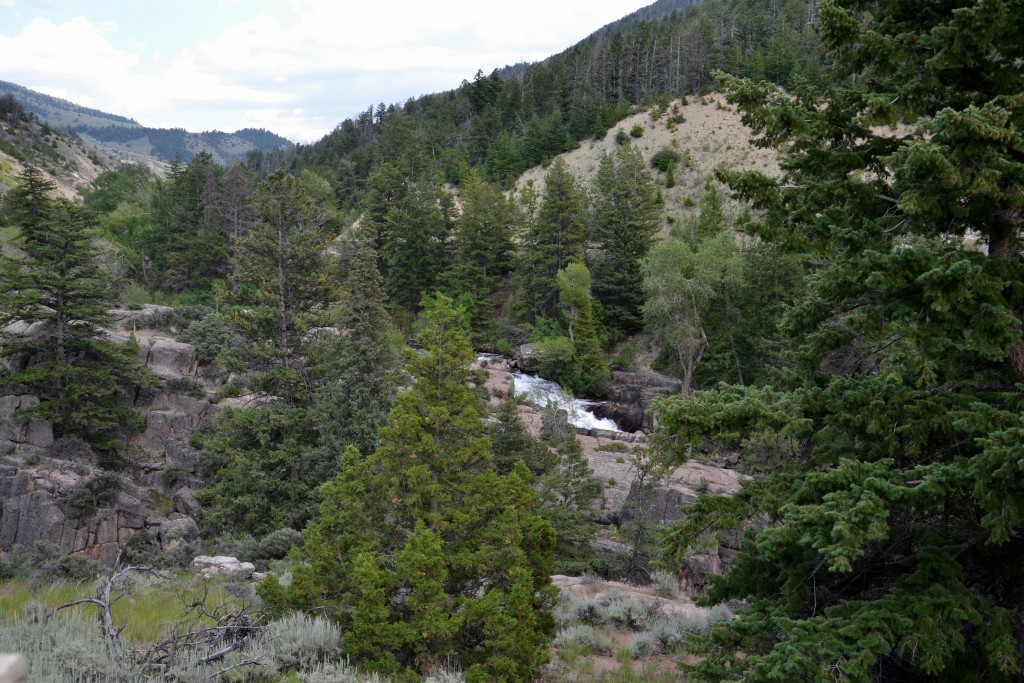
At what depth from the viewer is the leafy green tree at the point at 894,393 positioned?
461 centimetres

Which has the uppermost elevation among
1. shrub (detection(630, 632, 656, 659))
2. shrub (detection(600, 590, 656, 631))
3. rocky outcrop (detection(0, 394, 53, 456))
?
shrub (detection(630, 632, 656, 659))

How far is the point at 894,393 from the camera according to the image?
5.66 meters

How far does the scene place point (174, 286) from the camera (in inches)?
1955

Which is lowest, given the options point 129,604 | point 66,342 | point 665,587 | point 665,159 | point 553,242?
point 665,587

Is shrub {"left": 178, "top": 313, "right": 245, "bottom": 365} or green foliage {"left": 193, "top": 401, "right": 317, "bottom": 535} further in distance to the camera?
shrub {"left": 178, "top": 313, "right": 245, "bottom": 365}

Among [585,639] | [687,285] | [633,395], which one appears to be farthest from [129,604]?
[633,395]

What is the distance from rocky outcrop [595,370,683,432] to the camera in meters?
35.0

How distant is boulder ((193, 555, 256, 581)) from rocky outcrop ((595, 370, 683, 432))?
23.9 m

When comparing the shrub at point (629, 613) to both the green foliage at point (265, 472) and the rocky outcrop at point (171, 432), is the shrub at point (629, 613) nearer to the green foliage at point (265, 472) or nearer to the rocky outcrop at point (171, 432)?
the green foliage at point (265, 472)

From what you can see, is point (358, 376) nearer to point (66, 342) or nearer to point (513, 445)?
Answer: point (513, 445)

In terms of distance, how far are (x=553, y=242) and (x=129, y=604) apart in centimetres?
3781

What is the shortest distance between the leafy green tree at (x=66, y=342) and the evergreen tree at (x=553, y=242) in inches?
928

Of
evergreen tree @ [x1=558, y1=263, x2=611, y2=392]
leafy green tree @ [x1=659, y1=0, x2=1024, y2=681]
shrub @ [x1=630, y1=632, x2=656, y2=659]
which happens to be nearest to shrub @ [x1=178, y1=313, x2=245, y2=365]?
evergreen tree @ [x1=558, y1=263, x2=611, y2=392]

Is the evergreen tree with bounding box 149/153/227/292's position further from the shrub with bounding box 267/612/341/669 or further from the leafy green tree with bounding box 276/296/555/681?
the shrub with bounding box 267/612/341/669
